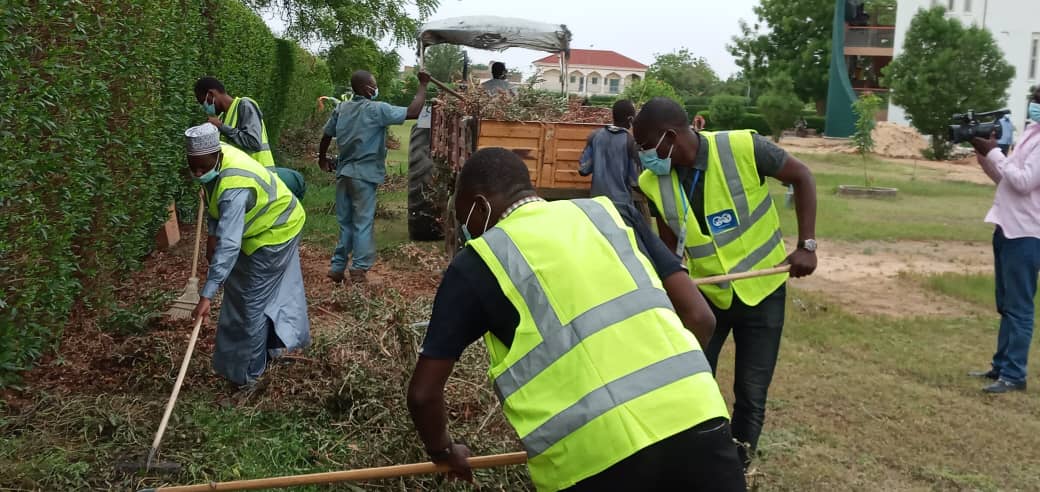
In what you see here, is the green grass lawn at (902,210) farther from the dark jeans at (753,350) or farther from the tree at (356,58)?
the dark jeans at (753,350)

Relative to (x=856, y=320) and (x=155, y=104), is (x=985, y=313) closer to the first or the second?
(x=856, y=320)

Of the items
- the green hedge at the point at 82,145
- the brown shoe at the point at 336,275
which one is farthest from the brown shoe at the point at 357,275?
the green hedge at the point at 82,145

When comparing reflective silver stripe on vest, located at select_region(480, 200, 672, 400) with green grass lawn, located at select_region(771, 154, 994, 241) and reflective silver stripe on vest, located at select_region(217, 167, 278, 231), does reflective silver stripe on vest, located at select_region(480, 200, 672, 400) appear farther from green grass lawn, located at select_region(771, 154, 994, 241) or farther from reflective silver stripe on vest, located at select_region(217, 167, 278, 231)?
green grass lawn, located at select_region(771, 154, 994, 241)

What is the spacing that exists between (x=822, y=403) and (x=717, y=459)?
4000 millimetres

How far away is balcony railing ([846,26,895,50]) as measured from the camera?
49.8 metres

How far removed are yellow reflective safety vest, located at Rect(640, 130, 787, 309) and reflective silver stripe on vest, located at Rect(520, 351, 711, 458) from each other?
2085 millimetres

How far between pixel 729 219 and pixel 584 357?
2.30m


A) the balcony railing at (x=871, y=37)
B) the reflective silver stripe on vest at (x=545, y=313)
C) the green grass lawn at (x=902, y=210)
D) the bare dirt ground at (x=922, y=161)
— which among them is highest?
the balcony railing at (x=871, y=37)

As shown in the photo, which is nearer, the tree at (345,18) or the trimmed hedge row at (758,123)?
the tree at (345,18)

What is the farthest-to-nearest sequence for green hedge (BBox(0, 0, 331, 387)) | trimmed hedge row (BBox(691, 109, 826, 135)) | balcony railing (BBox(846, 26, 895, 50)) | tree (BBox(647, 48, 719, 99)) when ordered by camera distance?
tree (BBox(647, 48, 719, 99))
balcony railing (BBox(846, 26, 895, 50))
trimmed hedge row (BBox(691, 109, 826, 135))
green hedge (BBox(0, 0, 331, 387))

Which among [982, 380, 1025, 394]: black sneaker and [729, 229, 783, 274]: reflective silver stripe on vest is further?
[982, 380, 1025, 394]: black sneaker

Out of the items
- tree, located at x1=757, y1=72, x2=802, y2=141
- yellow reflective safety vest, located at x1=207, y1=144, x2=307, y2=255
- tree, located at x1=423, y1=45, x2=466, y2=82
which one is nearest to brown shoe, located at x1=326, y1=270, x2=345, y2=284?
yellow reflective safety vest, located at x1=207, y1=144, x2=307, y2=255

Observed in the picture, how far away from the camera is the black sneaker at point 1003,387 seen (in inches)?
256

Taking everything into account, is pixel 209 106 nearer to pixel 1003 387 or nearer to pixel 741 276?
pixel 741 276
